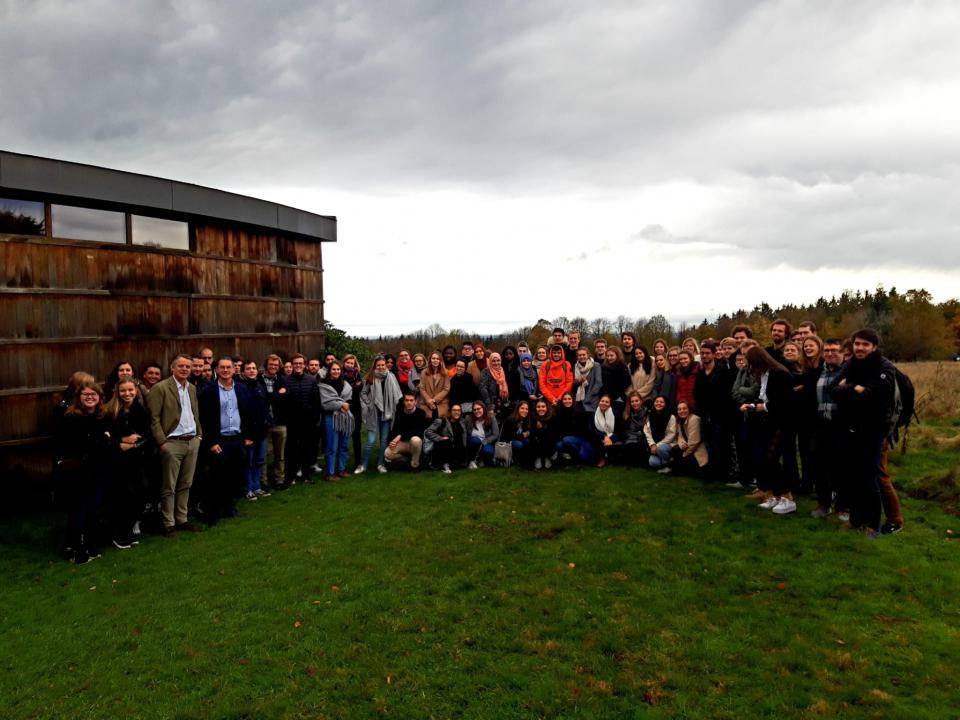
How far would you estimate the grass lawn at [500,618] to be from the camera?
4293 mm

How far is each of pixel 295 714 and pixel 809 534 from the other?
568cm

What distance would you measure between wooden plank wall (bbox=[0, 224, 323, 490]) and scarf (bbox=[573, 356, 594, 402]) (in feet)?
21.6

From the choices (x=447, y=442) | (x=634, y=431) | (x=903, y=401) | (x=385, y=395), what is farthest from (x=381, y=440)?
(x=903, y=401)

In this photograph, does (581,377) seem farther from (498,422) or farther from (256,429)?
(256,429)

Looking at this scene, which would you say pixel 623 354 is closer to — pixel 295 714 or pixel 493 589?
pixel 493 589

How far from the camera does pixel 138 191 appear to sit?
10.6 meters

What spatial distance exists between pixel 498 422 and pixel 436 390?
4.33 feet

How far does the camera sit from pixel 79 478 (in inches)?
281

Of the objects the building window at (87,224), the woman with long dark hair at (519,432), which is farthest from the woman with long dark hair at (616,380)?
the building window at (87,224)

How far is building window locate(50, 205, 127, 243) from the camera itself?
9742 millimetres

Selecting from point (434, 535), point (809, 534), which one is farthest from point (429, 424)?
point (809, 534)

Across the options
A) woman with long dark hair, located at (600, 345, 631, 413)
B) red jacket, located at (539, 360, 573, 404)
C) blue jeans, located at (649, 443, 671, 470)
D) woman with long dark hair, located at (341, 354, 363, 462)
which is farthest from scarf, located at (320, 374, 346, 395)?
blue jeans, located at (649, 443, 671, 470)

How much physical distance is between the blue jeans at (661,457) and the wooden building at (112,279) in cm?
825

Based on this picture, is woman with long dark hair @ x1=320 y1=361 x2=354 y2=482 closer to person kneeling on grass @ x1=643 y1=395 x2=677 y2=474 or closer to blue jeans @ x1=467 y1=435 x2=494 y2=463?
blue jeans @ x1=467 y1=435 x2=494 y2=463
